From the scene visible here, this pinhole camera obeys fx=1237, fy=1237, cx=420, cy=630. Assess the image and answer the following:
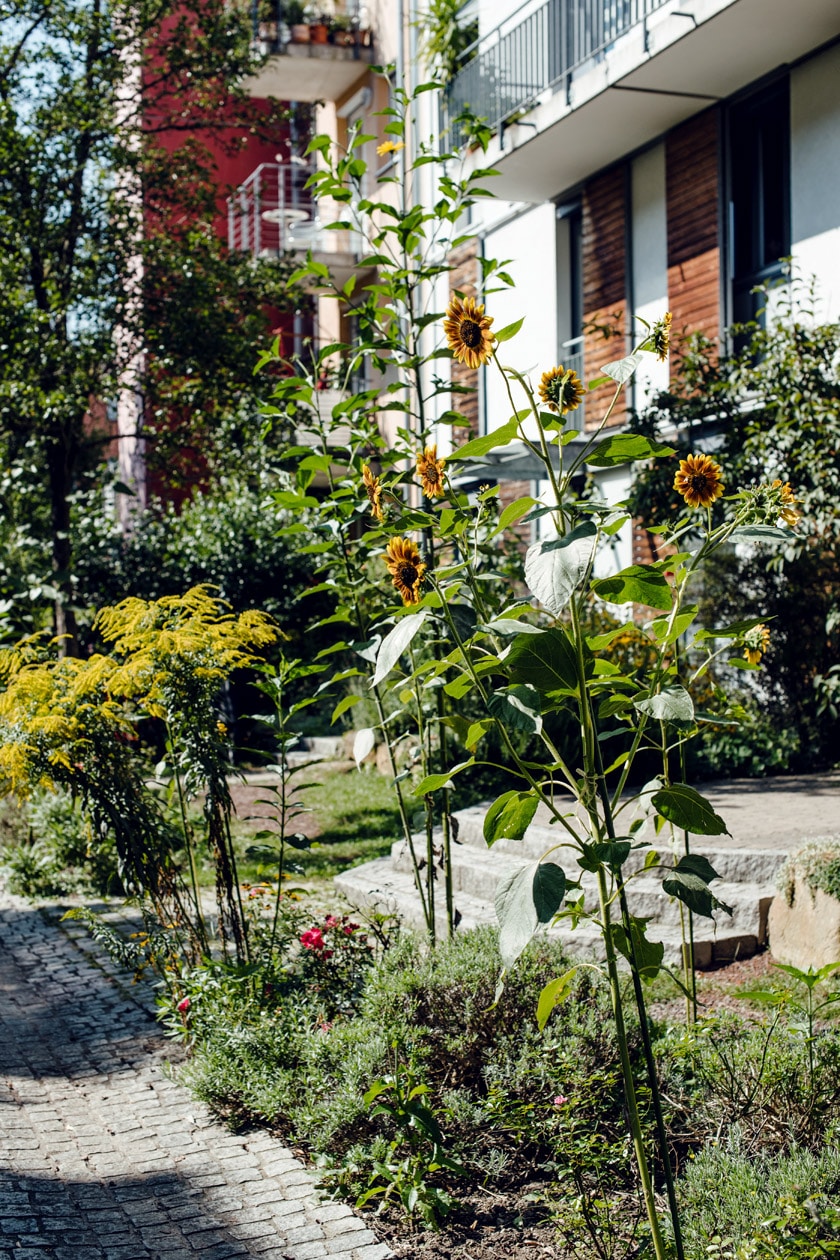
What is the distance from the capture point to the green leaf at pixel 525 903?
242 cm

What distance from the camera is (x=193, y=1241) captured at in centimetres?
357

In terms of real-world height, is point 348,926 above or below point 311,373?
below

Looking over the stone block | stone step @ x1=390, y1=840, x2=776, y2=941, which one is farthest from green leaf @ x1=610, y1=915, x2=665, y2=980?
the stone block

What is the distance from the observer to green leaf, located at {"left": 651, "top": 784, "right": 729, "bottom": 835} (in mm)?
2625

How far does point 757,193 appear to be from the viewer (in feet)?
40.0

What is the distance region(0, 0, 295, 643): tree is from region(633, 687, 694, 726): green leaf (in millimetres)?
9426

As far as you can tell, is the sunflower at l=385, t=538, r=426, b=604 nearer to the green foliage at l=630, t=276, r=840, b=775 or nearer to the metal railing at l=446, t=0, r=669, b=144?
the green foliage at l=630, t=276, r=840, b=775

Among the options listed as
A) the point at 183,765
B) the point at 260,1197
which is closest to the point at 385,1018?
the point at 260,1197

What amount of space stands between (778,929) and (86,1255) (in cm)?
342

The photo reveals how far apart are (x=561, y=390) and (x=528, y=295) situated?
14432mm

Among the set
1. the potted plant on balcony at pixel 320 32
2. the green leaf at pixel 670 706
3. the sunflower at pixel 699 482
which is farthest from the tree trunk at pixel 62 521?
the potted plant on balcony at pixel 320 32

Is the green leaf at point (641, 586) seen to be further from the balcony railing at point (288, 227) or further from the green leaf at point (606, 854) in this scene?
the balcony railing at point (288, 227)

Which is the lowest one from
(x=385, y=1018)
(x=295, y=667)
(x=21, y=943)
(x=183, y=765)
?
(x=21, y=943)

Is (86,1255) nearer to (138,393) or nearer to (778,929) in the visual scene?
(778,929)
